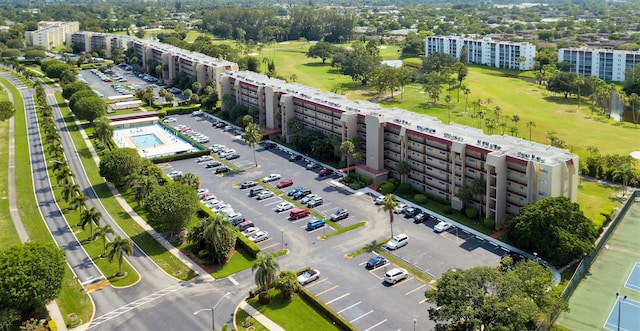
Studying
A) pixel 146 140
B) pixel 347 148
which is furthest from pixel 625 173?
pixel 146 140

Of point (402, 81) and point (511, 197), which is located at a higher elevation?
point (402, 81)

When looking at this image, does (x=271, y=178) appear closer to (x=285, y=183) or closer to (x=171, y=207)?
(x=285, y=183)

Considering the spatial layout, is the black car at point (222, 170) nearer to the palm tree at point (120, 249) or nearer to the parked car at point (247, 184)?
the parked car at point (247, 184)

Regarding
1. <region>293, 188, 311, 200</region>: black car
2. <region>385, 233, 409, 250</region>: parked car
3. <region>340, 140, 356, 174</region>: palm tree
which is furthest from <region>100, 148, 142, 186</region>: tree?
<region>385, 233, 409, 250</region>: parked car

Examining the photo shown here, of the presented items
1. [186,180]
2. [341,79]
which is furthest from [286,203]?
[341,79]

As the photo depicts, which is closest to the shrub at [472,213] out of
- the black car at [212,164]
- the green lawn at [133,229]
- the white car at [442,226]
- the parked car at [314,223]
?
the white car at [442,226]

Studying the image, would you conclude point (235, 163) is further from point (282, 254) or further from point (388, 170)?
point (282, 254)

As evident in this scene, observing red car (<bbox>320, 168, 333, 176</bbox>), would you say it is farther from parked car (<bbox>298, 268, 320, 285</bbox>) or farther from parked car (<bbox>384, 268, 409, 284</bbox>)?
parked car (<bbox>384, 268, 409, 284</bbox>)

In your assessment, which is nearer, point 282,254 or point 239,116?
point 282,254
